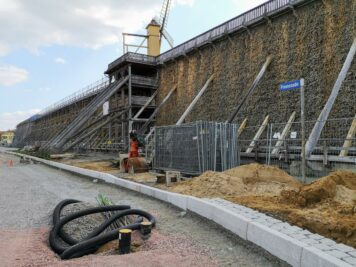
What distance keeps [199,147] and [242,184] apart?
128 inches

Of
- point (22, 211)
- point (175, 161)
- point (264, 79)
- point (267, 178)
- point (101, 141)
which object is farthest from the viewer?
point (101, 141)

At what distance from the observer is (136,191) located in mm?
10477

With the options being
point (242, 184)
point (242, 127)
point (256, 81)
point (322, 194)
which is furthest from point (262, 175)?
point (242, 127)

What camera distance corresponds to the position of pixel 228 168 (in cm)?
1267

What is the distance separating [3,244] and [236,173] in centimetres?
663

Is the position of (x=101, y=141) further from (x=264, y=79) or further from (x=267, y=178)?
(x=267, y=178)

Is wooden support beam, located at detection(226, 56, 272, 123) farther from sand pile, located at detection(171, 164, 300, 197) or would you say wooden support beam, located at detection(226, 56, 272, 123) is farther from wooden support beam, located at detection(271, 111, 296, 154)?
sand pile, located at detection(171, 164, 300, 197)

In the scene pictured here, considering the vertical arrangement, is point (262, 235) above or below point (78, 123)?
below

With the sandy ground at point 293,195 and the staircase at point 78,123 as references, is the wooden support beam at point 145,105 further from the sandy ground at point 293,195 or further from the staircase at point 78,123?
the sandy ground at point 293,195

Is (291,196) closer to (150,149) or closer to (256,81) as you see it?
(150,149)

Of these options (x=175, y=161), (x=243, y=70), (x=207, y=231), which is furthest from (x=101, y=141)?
(x=207, y=231)

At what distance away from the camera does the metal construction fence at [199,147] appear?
11945 mm

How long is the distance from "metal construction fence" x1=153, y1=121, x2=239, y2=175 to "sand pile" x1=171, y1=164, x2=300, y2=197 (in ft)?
5.89

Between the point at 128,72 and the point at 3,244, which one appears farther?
the point at 128,72
